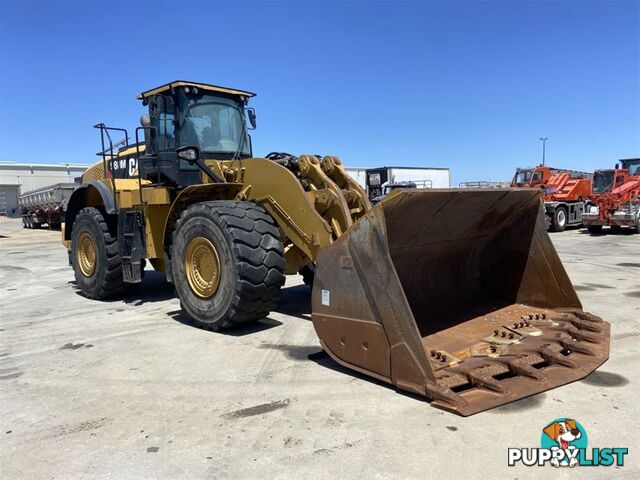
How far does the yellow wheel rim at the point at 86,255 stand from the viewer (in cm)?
777

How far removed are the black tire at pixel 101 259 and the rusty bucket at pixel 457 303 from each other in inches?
167

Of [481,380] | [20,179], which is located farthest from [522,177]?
[20,179]

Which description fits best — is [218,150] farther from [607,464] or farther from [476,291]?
[607,464]

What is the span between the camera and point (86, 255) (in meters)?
7.97

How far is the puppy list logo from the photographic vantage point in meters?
2.78

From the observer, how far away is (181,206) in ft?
20.4

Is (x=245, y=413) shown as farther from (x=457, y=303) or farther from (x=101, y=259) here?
(x=101, y=259)

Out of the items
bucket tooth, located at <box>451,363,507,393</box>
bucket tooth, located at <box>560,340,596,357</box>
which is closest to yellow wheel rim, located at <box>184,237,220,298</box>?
bucket tooth, located at <box>451,363,507,393</box>

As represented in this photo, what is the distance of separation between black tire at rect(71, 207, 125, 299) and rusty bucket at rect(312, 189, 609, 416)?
425cm

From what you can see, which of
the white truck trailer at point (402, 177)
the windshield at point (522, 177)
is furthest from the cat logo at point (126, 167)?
the white truck trailer at point (402, 177)

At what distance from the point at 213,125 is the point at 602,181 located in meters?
18.8

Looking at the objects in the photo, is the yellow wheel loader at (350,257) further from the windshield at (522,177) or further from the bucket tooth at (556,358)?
the windshield at (522,177)

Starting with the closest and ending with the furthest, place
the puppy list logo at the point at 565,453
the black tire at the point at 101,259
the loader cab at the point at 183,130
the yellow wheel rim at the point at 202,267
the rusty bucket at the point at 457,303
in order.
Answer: the puppy list logo at the point at 565,453 < the rusty bucket at the point at 457,303 < the yellow wheel rim at the point at 202,267 < the loader cab at the point at 183,130 < the black tire at the point at 101,259

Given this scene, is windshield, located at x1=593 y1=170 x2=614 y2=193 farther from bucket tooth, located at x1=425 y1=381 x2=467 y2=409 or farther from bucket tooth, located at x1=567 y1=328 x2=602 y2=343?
bucket tooth, located at x1=425 y1=381 x2=467 y2=409
